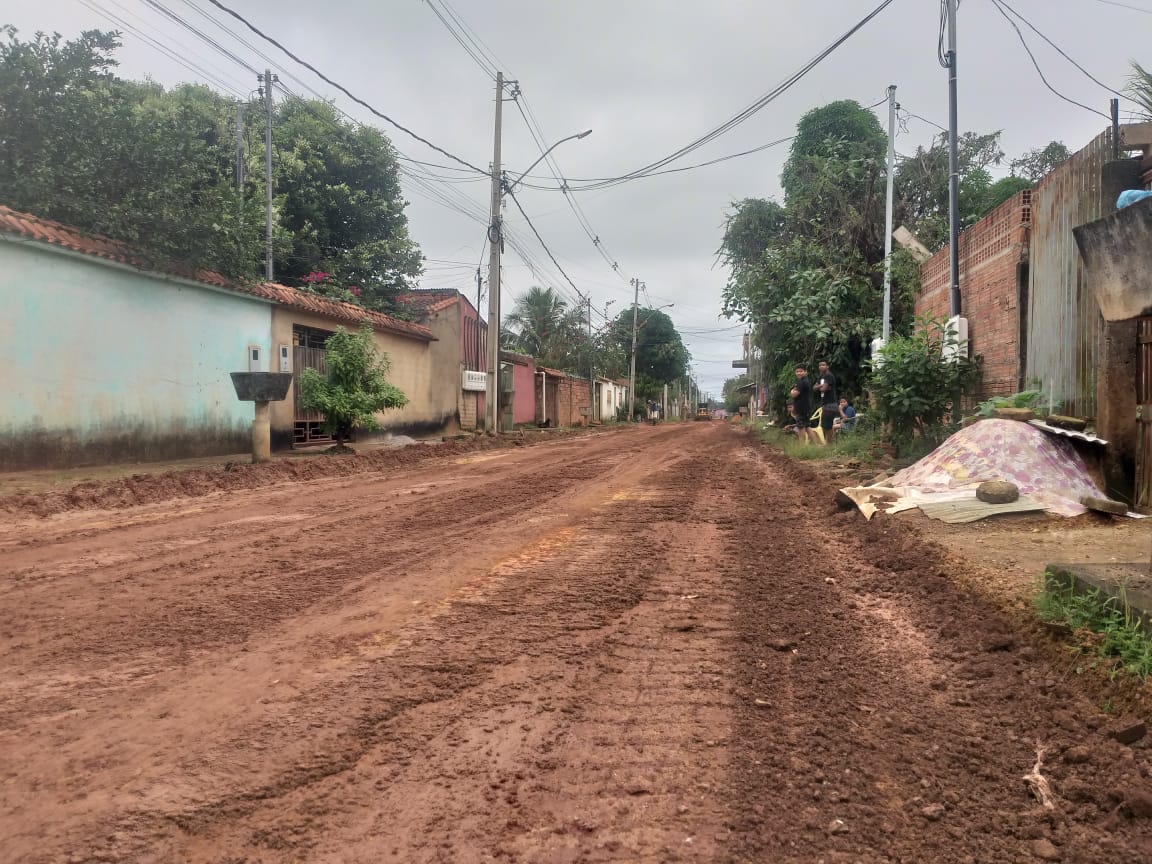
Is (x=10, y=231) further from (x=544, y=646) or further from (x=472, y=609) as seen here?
(x=544, y=646)

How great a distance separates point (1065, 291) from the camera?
22.5 ft

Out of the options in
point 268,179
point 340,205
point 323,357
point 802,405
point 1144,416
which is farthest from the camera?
point 340,205

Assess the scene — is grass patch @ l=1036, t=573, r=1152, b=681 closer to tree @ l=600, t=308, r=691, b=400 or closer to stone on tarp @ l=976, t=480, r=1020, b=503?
stone on tarp @ l=976, t=480, r=1020, b=503

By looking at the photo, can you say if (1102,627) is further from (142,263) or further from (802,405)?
(802,405)

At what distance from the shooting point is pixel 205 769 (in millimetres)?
2111

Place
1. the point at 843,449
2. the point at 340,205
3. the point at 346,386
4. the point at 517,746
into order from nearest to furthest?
1. the point at 517,746
2. the point at 843,449
3. the point at 346,386
4. the point at 340,205

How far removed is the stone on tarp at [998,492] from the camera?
550 cm

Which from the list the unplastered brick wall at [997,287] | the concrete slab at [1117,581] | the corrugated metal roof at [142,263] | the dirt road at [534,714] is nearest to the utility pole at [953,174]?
the unplastered brick wall at [997,287]

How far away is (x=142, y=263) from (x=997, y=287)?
450 inches

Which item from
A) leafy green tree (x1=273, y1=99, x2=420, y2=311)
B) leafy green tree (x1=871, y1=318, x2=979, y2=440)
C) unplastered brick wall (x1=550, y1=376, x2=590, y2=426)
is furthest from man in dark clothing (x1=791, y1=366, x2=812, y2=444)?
unplastered brick wall (x1=550, y1=376, x2=590, y2=426)

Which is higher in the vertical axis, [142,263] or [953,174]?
[953,174]

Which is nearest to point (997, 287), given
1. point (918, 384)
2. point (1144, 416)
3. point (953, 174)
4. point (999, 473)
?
point (918, 384)

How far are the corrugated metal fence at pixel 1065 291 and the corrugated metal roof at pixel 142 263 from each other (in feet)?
35.9

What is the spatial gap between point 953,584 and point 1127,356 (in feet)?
10.8
